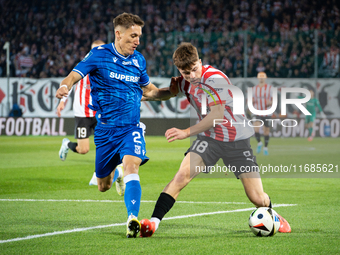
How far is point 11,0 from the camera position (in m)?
29.2

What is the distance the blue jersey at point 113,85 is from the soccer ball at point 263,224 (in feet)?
5.47

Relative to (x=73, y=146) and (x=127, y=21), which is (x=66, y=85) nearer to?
(x=127, y=21)

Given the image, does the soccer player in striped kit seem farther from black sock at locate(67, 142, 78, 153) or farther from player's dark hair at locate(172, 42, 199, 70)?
black sock at locate(67, 142, 78, 153)

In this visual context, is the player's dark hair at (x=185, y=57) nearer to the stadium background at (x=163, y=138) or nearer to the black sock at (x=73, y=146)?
the stadium background at (x=163, y=138)

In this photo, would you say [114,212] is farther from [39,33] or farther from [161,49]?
[39,33]

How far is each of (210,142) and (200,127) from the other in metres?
0.47

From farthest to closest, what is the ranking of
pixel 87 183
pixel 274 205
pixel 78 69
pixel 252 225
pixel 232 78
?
pixel 232 78, pixel 87 183, pixel 274 205, pixel 78 69, pixel 252 225

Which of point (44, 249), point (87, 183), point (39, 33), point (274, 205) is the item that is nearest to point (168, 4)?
point (39, 33)

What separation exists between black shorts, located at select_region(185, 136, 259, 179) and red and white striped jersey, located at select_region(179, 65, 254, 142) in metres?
0.06

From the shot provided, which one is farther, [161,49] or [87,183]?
[161,49]

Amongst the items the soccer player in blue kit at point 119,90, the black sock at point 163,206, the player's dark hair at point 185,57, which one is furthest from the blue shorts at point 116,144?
the player's dark hair at point 185,57

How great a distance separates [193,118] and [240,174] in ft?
58.8

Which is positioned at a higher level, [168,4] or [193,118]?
[168,4]

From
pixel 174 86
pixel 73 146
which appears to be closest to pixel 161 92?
pixel 174 86
